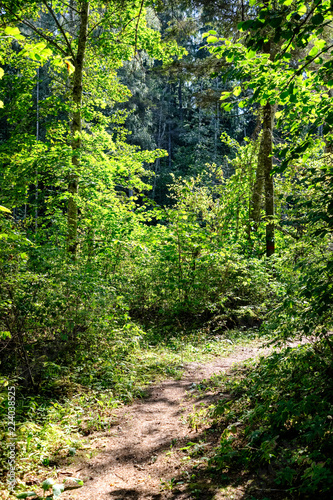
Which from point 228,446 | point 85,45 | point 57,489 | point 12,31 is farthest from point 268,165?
point 57,489

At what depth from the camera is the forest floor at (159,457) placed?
243 cm

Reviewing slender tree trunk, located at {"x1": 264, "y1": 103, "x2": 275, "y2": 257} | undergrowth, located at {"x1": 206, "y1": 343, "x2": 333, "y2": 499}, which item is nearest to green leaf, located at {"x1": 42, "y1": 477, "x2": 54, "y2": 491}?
undergrowth, located at {"x1": 206, "y1": 343, "x2": 333, "y2": 499}

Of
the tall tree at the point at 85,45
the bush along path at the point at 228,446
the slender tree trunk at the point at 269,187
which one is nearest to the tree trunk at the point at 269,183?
the slender tree trunk at the point at 269,187

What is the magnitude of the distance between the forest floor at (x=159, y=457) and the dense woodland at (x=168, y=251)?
177mm

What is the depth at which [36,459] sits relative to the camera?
2865mm

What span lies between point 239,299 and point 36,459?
6.06 metres

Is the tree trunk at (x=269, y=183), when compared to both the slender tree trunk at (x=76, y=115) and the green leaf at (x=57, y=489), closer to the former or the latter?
the slender tree trunk at (x=76, y=115)

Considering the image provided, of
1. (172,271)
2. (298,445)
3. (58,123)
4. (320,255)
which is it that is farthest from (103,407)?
(58,123)

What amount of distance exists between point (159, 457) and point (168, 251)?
5.47 meters

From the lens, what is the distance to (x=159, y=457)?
9.85 ft

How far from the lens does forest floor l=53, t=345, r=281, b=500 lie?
2431 mm

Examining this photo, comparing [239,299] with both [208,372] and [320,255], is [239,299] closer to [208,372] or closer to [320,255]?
[208,372]

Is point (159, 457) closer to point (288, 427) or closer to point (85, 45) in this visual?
point (288, 427)

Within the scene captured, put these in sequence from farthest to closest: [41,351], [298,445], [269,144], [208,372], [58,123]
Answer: [269,144] < [58,123] < [208,372] < [41,351] < [298,445]
